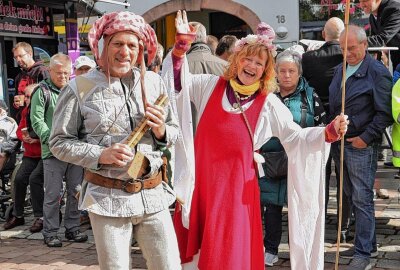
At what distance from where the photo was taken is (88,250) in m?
5.80

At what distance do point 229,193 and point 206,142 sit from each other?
38 cm

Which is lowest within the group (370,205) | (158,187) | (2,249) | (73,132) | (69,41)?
(2,249)

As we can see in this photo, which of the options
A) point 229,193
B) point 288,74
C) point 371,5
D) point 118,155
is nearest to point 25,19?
point 371,5

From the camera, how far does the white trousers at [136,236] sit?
121 inches

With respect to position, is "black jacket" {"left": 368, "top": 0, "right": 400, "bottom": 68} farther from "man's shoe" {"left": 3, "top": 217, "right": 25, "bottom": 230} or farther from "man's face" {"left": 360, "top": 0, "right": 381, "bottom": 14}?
"man's shoe" {"left": 3, "top": 217, "right": 25, "bottom": 230}

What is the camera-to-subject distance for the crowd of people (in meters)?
3.06

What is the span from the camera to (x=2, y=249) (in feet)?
19.6

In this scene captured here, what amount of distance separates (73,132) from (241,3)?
53.5 ft

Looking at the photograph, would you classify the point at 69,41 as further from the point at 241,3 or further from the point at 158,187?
the point at 158,187

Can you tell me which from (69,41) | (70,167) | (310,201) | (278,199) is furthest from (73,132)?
(69,41)

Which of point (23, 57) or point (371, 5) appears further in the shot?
point (23, 57)

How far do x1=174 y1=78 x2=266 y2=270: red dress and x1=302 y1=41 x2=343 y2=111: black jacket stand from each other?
156 cm

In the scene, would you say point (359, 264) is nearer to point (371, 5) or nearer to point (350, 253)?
point (350, 253)

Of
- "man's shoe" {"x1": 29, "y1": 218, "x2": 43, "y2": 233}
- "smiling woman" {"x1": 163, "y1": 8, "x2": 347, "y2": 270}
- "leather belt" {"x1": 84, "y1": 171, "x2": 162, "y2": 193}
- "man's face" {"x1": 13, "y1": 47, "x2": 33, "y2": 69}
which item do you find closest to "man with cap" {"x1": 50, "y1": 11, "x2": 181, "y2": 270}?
"leather belt" {"x1": 84, "y1": 171, "x2": 162, "y2": 193}
